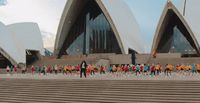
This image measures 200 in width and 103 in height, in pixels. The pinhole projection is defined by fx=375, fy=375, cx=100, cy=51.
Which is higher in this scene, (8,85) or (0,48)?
(0,48)

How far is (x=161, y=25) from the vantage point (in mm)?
38031

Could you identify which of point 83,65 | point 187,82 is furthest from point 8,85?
point 187,82

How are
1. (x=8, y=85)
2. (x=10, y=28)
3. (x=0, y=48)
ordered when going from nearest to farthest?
(x=8, y=85)
(x=0, y=48)
(x=10, y=28)

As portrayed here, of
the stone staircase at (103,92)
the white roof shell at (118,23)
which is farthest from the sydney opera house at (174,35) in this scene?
the stone staircase at (103,92)

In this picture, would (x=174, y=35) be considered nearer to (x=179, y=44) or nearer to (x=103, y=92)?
(x=179, y=44)

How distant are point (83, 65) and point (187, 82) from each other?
6.63m

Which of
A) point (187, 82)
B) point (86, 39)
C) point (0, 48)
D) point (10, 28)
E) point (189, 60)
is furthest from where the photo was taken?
point (86, 39)

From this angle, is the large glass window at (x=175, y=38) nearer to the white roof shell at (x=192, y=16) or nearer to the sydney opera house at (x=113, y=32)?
the sydney opera house at (x=113, y=32)

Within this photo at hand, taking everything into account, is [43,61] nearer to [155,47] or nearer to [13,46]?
[13,46]

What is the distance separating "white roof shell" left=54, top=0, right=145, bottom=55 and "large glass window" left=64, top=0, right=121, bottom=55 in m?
1.40

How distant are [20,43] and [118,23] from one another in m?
10.4

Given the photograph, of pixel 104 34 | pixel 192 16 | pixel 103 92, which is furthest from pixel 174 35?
pixel 103 92

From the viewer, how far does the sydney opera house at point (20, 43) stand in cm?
3747

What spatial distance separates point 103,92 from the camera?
13695 mm
